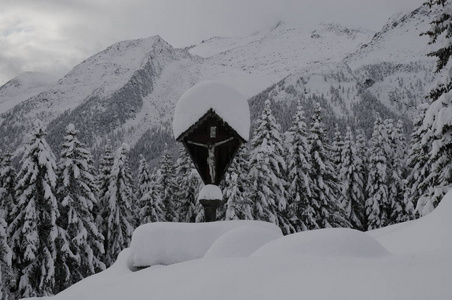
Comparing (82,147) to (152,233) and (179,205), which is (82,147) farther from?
(152,233)

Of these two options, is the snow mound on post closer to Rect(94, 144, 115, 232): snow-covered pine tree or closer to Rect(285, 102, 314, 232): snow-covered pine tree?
Rect(285, 102, 314, 232): snow-covered pine tree

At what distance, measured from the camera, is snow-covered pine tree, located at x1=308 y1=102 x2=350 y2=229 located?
27625mm

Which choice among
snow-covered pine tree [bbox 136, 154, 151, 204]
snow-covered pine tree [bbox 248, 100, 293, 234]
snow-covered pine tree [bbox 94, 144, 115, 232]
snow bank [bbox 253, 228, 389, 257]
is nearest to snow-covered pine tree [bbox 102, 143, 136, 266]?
snow-covered pine tree [bbox 94, 144, 115, 232]

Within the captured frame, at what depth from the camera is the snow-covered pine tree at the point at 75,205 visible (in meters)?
23.5

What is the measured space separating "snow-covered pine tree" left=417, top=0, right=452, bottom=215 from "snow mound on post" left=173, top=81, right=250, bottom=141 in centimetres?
888

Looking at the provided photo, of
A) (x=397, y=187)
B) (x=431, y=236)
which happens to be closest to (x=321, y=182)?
(x=397, y=187)

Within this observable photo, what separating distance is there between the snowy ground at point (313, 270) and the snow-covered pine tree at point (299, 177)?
22303 mm

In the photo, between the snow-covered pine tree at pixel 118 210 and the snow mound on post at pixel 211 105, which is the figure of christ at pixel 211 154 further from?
the snow-covered pine tree at pixel 118 210

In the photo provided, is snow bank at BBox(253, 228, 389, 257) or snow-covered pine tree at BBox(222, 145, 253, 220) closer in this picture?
snow bank at BBox(253, 228, 389, 257)

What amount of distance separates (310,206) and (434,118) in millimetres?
15022

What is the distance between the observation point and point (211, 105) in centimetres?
640

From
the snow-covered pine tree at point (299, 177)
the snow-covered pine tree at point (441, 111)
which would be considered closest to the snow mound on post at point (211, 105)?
the snow-covered pine tree at point (441, 111)

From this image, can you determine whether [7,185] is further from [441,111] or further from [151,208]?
[441,111]

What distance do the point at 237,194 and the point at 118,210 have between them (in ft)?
34.7
